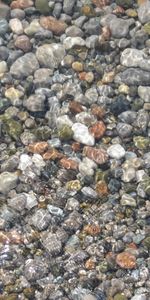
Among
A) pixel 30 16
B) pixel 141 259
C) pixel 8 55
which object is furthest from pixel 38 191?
pixel 30 16

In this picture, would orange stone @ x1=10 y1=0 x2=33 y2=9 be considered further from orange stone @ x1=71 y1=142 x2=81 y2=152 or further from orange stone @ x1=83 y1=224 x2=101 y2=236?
orange stone @ x1=83 y1=224 x2=101 y2=236

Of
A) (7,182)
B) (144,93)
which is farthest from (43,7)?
(7,182)

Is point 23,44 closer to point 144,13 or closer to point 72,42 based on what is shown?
point 72,42

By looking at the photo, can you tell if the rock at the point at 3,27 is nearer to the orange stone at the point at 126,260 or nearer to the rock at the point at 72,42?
the rock at the point at 72,42

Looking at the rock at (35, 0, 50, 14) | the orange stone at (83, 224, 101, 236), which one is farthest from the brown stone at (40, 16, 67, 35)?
the orange stone at (83, 224, 101, 236)

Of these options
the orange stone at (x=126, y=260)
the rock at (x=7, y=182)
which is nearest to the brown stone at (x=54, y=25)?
the rock at (x=7, y=182)

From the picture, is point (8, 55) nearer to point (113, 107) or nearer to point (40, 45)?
point (40, 45)
